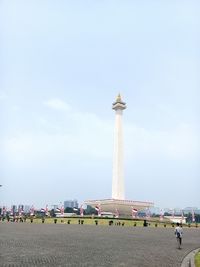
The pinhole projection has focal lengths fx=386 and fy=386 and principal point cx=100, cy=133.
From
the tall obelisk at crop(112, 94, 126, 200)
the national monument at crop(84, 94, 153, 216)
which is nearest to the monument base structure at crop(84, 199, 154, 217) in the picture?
the national monument at crop(84, 94, 153, 216)

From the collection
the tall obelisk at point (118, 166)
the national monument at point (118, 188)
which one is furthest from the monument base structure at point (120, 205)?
the tall obelisk at point (118, 166)

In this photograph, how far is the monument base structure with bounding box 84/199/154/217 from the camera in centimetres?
9550

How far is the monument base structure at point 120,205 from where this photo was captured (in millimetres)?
95500

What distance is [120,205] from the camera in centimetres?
9650

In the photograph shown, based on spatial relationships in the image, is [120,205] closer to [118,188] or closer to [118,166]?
[118,188]

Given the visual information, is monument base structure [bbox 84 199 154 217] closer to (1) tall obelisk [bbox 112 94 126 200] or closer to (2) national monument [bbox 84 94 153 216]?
(2) national monument [bbox 84 94 153 216]

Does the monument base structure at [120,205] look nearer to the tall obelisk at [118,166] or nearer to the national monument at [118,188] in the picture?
the national monument at [118,188]

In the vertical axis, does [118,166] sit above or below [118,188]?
above

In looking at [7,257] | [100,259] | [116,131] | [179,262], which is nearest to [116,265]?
[100,259]

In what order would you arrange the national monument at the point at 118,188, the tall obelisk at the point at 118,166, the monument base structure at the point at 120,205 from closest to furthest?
1. the monument base structure at the point at 120,205
2. the national monument at the point at 118,188
3. the tall obelisk at the point at 118,166

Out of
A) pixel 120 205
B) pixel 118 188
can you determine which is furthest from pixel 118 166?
pixel 120 205

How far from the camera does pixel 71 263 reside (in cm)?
1549

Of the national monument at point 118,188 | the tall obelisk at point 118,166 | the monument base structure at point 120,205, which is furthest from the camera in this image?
the tall obelisk at point 118,166

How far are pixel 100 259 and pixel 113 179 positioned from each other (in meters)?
86.7
